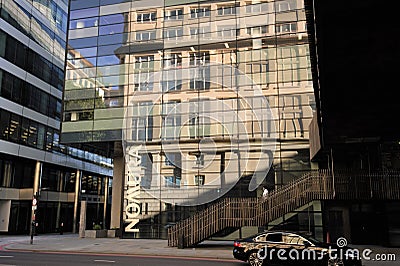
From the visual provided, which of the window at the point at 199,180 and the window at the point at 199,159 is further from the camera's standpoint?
the window at the point at 199,159

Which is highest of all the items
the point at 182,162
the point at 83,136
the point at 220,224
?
the point at 83,136

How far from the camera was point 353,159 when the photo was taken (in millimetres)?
24594

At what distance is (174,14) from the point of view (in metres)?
31.0

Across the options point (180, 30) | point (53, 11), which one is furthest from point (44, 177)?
point (180, 30)

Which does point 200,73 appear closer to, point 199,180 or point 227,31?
point 227,31

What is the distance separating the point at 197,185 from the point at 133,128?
7.13 meters

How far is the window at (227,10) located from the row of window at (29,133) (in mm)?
22898

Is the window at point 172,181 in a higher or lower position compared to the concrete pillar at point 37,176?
lower

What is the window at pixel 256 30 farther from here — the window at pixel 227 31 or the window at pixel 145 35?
the window at pixel 145 35

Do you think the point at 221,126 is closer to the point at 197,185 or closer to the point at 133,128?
the point at 197,185

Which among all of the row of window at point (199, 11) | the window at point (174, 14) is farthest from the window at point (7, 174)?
the window at point (174, 14)

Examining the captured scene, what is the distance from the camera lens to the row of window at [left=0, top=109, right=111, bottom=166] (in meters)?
35.9

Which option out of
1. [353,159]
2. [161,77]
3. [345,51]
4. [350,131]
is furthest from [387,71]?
[161,77]

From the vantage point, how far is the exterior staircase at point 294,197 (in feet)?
67.5
